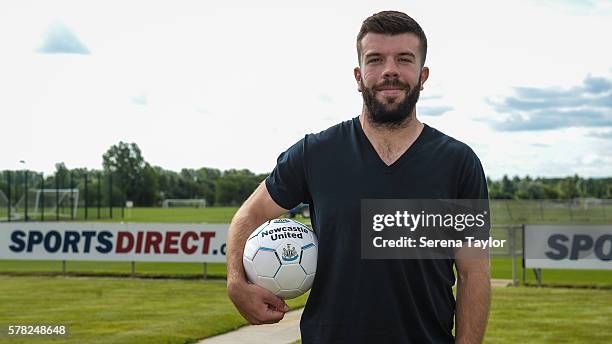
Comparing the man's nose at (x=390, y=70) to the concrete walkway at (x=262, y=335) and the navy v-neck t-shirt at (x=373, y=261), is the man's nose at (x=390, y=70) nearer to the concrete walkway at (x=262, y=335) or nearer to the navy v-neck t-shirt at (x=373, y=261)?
the navy v-neck t-shirt at (x=373, y=261)

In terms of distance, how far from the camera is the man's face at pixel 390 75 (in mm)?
3477

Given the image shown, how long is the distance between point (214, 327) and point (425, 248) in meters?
10.1

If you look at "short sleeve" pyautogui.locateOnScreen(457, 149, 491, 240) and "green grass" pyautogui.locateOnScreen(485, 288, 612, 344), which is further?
"green grass" pyautogui.locateOnScreen(485, 288, 612, 344)

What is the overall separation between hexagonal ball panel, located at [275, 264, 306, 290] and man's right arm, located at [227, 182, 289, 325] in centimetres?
13

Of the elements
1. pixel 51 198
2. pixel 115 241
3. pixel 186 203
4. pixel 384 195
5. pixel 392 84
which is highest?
pixel 392 84

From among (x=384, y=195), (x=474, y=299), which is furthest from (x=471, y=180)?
(x=474, y=299)

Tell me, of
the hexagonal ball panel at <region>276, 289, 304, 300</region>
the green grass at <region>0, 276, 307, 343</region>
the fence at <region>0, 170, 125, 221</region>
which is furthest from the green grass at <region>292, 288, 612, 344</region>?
the fence at <region>0, 170, 125, 221</region>

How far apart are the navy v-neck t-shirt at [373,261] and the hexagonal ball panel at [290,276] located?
223 millimetres

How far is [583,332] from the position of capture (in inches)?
512

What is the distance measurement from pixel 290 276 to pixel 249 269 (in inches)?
8.6

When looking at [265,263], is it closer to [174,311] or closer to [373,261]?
[373,261]

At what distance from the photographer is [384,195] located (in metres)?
3.45

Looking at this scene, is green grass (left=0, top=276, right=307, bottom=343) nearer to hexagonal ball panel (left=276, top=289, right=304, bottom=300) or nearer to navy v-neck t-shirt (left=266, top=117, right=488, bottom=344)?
hexagonal ball panel (left=276, top=289, right=304, bottom=300)

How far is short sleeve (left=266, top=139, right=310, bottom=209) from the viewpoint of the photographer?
3.68 meters
